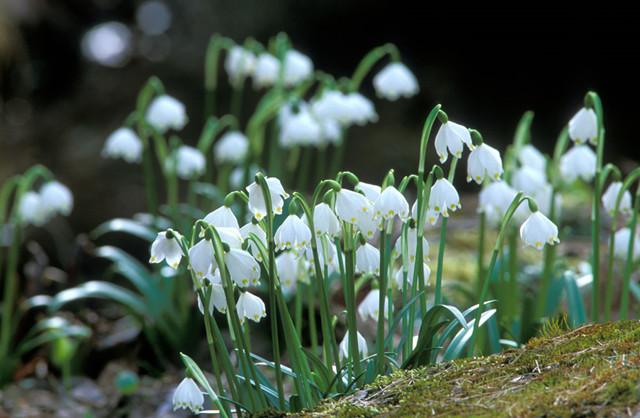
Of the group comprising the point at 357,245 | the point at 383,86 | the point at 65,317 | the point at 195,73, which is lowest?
the point at 65,317

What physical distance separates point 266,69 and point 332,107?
22.9 inches

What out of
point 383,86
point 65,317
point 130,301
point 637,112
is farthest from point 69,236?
point 637,112

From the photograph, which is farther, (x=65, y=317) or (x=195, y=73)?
(x=195, y=73)

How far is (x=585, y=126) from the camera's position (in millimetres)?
3170

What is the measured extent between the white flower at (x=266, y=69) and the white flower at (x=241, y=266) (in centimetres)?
266

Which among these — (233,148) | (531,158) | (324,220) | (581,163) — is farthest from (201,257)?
(233,148)

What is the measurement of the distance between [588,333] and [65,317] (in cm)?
348

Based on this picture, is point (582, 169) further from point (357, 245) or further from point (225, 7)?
point (225, 7)

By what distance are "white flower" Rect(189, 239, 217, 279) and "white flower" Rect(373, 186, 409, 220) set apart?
0.45 m

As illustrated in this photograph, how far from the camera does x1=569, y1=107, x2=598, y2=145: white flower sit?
3.15m

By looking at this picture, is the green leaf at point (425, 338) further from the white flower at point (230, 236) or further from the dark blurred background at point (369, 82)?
the dark blurred background at point (369, 82)

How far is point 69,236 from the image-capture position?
6.72 metres

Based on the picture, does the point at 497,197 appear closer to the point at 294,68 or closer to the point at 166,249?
the point at 166,249

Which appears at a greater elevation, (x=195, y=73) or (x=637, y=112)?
(x=195, y=73)
